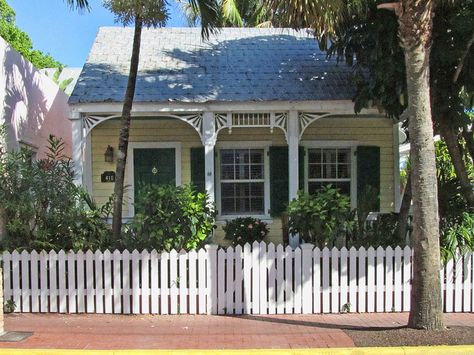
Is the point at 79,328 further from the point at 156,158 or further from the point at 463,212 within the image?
the point at 463,212

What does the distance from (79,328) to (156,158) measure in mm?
5105

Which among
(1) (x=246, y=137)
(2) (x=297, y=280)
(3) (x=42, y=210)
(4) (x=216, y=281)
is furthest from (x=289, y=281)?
(1) (x=246, y=137)

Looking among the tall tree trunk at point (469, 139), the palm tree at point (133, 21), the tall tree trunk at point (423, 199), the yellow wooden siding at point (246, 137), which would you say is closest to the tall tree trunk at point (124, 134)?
the palm tree at point (133, 21)

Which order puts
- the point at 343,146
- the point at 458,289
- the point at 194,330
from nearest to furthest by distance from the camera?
the point at 194,330 → the point at 458,289 → the point at 343,146

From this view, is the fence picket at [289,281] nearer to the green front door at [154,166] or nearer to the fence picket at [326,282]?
the fence picket at [326,282]

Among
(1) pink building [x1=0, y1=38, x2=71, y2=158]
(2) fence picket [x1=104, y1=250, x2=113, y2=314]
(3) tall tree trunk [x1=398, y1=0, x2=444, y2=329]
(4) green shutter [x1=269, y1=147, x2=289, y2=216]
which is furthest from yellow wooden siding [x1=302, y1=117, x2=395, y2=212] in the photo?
(1) pink building [x1=0, y1=38, x2=71, y2=158]

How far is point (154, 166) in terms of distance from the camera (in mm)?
10766

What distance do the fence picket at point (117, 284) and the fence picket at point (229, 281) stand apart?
4.93ft

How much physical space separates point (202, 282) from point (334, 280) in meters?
1.89

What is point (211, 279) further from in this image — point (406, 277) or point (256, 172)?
point (256, 172)

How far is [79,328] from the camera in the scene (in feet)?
20.6

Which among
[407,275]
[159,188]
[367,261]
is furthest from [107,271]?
[407,275]

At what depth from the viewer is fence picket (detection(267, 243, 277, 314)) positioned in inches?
277

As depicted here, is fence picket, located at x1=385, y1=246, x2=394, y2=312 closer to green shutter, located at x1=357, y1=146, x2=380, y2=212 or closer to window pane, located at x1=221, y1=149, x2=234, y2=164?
green shutter, located at x1=357, y1=146, x2=380, y2=212
